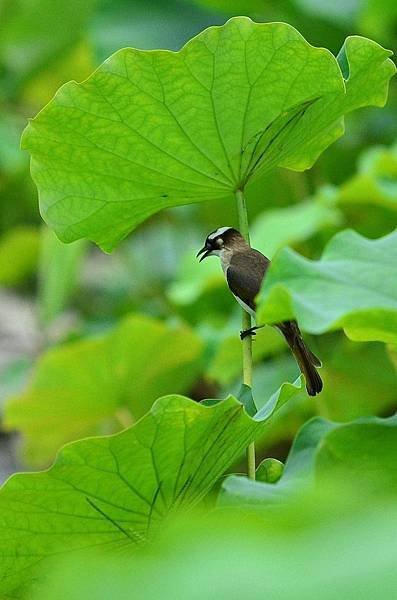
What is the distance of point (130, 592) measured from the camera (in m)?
0.45

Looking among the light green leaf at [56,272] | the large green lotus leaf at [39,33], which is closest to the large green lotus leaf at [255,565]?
the light green leaf at [56,272]

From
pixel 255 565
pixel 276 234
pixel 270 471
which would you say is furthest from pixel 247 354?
pixel 276 234

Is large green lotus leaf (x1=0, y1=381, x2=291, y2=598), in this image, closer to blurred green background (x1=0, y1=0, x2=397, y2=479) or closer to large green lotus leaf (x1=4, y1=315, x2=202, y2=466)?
blurred green background (x1=0, y1=0, x2=397, y2=479)

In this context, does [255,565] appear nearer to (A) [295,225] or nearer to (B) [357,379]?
(B) [357,379]

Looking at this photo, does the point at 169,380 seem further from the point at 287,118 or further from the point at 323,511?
the point at 323,511

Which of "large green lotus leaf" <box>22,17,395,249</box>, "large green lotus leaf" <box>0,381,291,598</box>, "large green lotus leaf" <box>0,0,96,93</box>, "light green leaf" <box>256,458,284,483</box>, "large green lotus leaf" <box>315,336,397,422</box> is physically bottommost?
"large green lotus leaf" <box>315,336,397,422</box>

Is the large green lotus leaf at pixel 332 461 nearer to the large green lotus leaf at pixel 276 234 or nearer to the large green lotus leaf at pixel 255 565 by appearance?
the large green lotus leaf at pixel 255 565

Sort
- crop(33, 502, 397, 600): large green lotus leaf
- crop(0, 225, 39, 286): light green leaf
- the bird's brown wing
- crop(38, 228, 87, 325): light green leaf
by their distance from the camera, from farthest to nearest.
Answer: crop(0, 225, 39, 286): light green leaf, crop(38, 228, 87, 325): light green leaf, the bird's brown wing, crop(33, 502, 397, 600): large green lotus leaf

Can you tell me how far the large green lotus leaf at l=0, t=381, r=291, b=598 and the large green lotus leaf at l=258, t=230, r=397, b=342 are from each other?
0.10 m

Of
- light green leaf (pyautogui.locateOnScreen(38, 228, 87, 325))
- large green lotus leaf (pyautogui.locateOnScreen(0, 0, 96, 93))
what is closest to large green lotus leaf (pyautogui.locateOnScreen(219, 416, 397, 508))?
light green leaf (pyautogui.locateOnScreen(38, 228, 87, 325))

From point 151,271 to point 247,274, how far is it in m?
A: 2.19

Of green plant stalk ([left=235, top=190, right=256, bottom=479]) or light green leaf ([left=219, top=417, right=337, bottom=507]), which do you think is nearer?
light green leaf ([left=219, top=417, right=337, bottom=507])

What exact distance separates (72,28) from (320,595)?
3063mm

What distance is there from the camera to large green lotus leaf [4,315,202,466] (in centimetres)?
206
